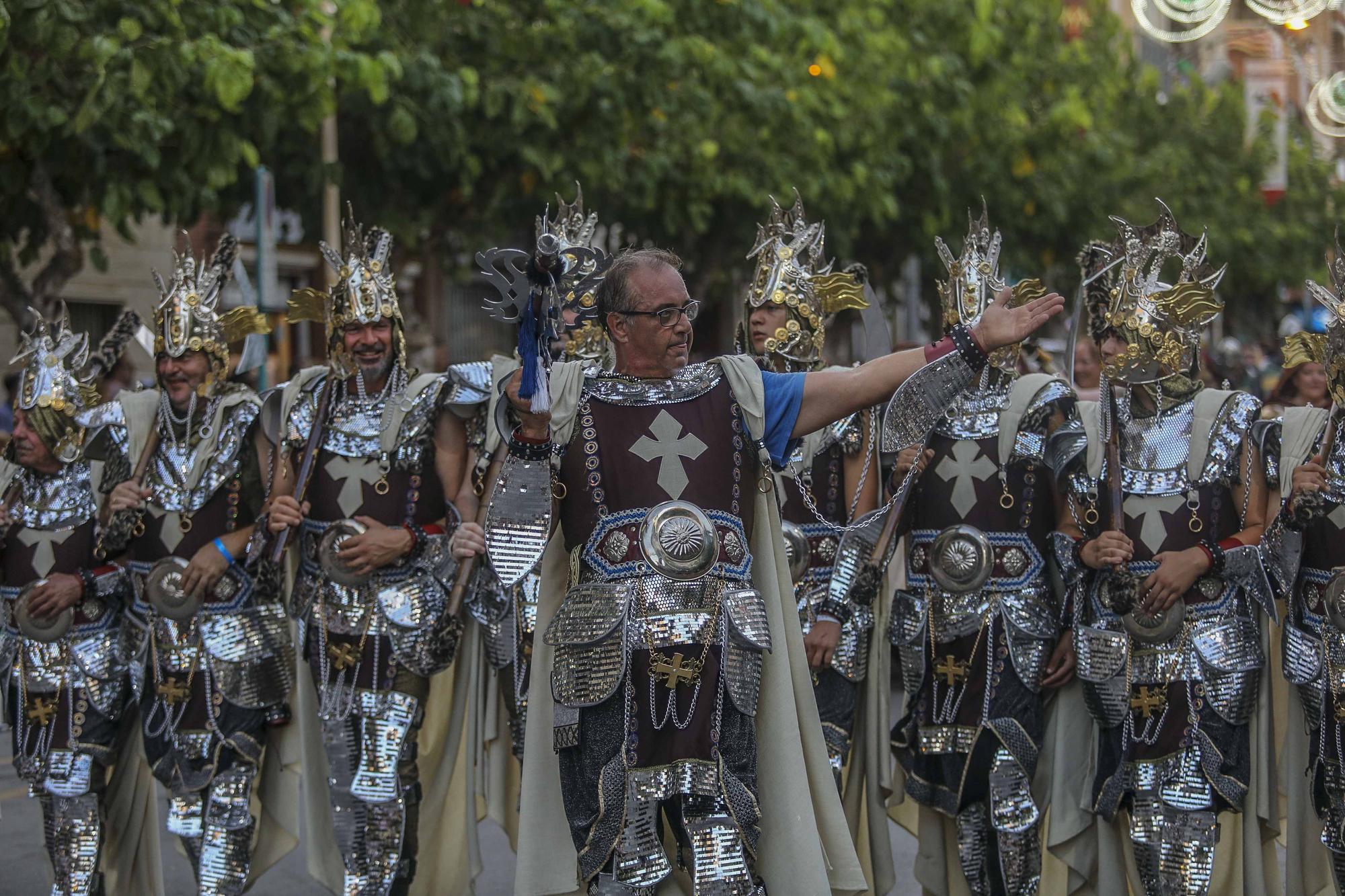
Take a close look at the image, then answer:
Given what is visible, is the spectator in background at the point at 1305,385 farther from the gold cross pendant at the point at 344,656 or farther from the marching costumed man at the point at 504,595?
the gold cross pendant at the point at 344,656

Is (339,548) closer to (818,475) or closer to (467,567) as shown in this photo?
(467,567)

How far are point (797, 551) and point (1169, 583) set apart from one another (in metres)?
1.27

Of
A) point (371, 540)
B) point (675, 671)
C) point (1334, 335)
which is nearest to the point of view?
point (675, 671)

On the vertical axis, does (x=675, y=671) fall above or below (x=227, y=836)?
above

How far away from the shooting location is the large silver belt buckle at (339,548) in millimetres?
6738

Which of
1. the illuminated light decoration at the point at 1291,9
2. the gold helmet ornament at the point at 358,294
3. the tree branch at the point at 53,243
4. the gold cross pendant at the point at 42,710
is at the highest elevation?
the illuminated light decoration at the point at 1291,9

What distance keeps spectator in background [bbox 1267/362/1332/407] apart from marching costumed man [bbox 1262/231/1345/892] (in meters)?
1.73

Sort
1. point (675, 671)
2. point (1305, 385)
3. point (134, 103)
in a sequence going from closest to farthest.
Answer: point (675, 671) → point (1305, 385) → point (134, 103)

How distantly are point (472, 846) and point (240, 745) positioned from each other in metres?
0.97

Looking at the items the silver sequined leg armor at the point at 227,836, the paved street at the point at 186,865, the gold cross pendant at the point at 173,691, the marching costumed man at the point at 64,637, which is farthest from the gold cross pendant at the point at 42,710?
the paved street at the point at 186,865

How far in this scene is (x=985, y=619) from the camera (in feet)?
21.2

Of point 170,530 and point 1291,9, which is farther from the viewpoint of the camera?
point 1291,9

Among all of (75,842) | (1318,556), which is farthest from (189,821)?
(1318,556)

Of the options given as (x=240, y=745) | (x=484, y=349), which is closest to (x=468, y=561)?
(x=240, y=745)
